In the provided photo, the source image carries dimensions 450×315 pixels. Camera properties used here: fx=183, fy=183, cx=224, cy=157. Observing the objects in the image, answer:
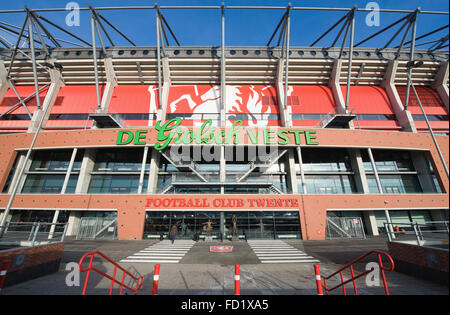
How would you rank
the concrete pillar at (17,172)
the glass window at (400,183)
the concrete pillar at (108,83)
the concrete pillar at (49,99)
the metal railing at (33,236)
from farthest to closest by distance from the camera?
the concrete pillar at (108,83)
the concrete pillar at (49,99)
the glass window at (400,183)
the concrete pillar at (17,172)
the metal railing at (33,236)

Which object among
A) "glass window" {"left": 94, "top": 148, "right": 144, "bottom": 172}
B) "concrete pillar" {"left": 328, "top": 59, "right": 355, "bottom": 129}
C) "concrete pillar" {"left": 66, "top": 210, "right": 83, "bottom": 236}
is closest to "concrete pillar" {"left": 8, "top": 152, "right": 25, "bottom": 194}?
"glass window" {"left": 94, "top": 148, "right": 144, "bottom": 172}

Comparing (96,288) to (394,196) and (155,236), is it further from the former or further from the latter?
(394,196)

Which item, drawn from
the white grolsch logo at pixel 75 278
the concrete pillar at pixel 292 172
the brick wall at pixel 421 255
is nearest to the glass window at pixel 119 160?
the white grolsch logo at pixel 75 278

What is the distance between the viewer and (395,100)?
2866 centimetres

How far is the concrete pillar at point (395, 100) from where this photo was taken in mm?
26475

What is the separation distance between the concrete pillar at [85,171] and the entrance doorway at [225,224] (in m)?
10.6

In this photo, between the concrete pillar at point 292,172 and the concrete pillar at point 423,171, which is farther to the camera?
the concrete pillar at point 423,171

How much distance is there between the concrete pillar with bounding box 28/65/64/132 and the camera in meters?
26.1

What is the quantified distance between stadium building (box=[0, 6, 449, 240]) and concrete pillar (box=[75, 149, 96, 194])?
27 centimetres

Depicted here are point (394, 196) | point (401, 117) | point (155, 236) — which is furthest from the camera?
point (401, 117)

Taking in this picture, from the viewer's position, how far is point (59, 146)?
23578 mm

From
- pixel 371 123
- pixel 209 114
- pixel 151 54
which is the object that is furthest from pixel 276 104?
pixel 151 54

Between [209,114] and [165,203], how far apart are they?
1460 centimetres

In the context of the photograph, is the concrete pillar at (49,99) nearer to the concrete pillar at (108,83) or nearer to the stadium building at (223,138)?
the stadium building at (223,138)
